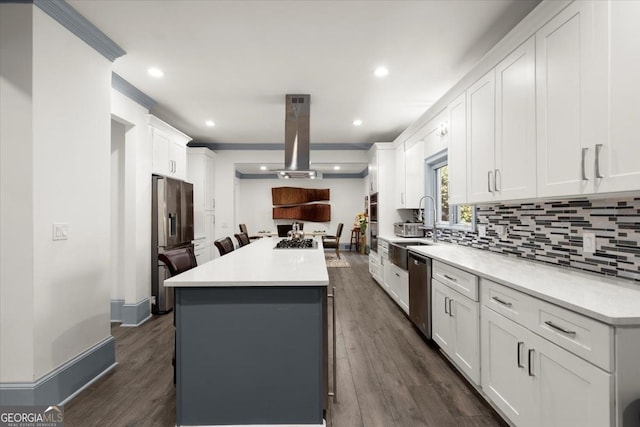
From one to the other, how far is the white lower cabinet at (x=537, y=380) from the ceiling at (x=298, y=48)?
88.4 inches

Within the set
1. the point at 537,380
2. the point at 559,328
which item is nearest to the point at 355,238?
the point at 537,380

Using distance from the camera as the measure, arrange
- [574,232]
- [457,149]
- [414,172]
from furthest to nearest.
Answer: [414,172]
[457,149]
[574,232]

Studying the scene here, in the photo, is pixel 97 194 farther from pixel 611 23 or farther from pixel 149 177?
pixel 611 23

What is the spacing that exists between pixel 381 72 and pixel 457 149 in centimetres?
116

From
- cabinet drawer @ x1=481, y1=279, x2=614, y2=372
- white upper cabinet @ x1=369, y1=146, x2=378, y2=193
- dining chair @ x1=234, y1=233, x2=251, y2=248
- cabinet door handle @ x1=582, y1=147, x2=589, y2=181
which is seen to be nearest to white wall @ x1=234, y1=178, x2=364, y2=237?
white upper cabinet @ x1=369, y1=146, x2=378, y2=193

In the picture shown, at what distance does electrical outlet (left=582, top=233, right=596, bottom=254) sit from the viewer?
1837 millimetres

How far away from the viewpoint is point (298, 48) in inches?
A: 109

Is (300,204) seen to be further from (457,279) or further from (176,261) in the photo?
(457,279)

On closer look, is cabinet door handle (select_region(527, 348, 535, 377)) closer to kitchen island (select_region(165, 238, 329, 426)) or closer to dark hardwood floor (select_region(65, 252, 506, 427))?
dark hardwood floor (select_region(65, 252, 506, 427))

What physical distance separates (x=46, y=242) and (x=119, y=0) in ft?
5.85

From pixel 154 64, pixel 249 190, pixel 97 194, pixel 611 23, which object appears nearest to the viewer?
pixel 611 23

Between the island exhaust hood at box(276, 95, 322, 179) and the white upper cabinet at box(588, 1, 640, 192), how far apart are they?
299 cm

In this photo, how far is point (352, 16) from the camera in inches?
91.8

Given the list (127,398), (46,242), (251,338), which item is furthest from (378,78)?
(127,398)
